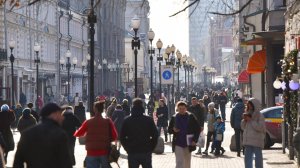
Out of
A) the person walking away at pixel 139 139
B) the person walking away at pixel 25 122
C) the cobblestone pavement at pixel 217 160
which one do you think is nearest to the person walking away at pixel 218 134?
the cobblestone pavement at pixel 217 160

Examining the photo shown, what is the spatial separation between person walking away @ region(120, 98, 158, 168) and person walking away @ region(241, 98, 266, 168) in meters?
3.01

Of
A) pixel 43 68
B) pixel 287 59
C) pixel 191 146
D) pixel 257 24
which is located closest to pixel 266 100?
pixel 257 24

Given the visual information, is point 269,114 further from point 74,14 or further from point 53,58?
point 74,14

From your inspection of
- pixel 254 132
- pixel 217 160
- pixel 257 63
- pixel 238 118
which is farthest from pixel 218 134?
pixel 257 63

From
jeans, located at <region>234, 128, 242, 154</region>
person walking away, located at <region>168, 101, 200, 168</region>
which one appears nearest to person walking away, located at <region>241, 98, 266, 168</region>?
person walking away, located at <region>168, 101, 200, 168</region>

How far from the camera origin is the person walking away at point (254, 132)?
17.5 m

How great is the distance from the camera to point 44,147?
10047 mm

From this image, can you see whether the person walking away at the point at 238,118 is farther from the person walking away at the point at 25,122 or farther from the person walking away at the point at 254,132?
the person walking away at the point at 254,132

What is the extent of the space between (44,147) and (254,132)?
8122mm

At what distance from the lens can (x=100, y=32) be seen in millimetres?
110250

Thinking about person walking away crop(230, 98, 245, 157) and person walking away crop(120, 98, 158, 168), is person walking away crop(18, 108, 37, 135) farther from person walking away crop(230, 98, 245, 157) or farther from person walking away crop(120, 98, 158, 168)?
person walking away crop(120, 98, 158, 168)

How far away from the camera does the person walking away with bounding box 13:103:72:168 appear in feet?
33.0

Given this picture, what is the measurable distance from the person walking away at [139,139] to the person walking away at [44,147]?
4.89 m

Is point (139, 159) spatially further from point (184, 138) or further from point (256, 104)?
point (256, 104)
